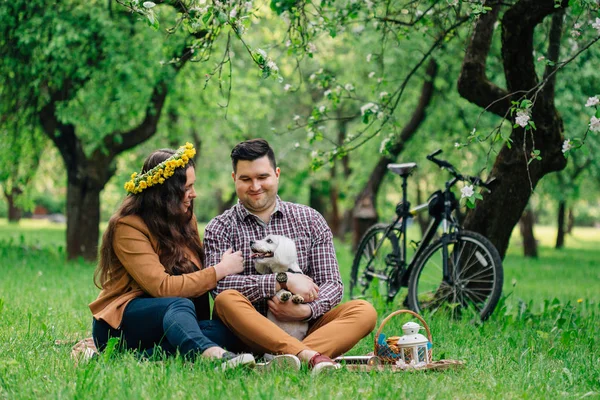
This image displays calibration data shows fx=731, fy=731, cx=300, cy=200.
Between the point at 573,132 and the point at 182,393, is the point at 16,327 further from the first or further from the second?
the point at 573,132

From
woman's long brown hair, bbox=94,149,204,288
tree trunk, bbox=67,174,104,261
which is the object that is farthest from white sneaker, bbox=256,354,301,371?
tree trunk, bbox=67,174,104,261

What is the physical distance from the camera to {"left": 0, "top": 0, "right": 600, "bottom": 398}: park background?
392cm

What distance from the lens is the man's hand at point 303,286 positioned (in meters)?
4.35

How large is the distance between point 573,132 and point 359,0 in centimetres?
940

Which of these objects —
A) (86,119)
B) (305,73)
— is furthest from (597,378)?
(305,73)

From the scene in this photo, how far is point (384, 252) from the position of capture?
25.6 feet

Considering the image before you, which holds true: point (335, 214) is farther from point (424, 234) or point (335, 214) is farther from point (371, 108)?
point (371, 108)

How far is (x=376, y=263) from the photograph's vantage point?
8.03 m

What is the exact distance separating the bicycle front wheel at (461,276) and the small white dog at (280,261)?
2.18m

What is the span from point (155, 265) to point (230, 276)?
459mm

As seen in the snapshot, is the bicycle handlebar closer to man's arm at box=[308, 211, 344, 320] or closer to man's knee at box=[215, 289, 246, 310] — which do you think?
man's arm at box=[308, 211, 344, 320]

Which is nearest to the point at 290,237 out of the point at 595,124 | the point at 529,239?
the point at 595,124

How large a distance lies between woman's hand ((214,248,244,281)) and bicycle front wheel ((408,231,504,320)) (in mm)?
2400

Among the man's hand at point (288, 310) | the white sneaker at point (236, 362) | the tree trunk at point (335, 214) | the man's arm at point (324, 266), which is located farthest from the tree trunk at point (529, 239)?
the white sneaker at point (236, 362)
